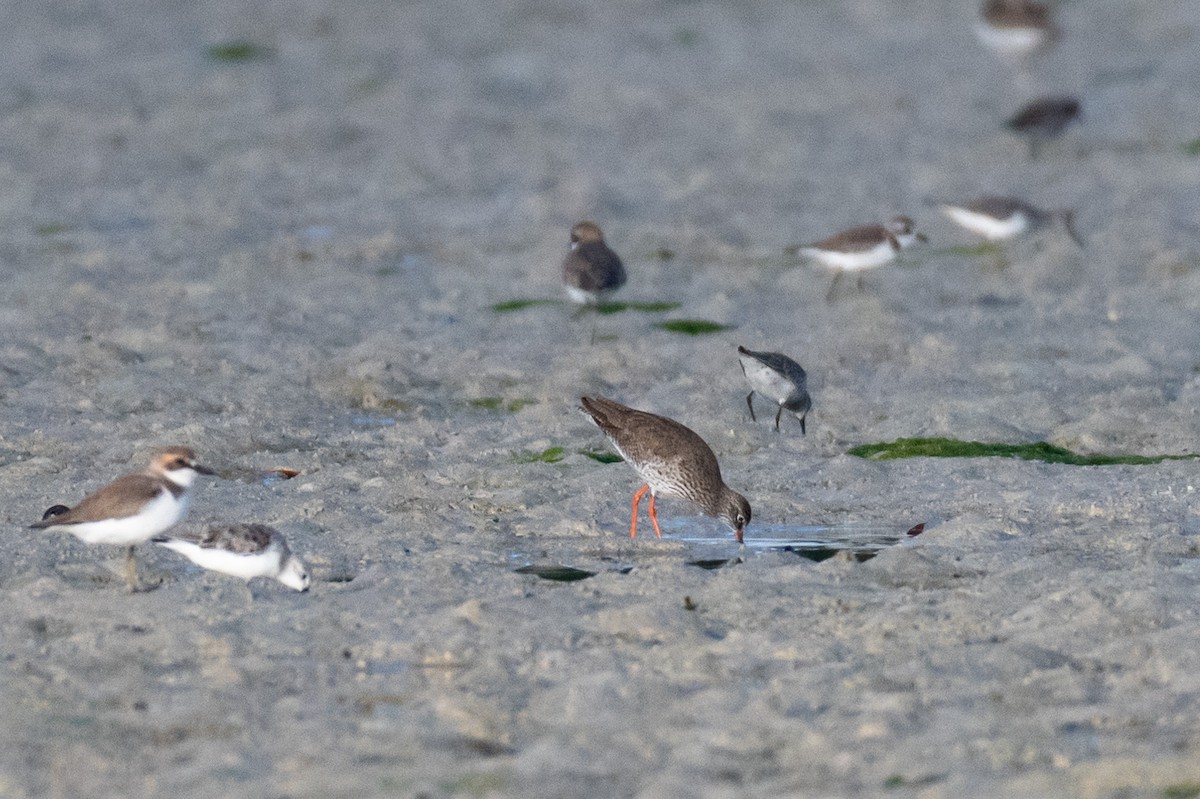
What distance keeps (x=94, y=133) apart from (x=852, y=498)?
12.5 meters

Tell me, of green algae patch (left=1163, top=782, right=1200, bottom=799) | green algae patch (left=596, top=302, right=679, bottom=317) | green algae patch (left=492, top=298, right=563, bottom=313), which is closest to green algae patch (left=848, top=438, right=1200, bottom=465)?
green algae patch (left=596, top=302, right=679, bottom=317)

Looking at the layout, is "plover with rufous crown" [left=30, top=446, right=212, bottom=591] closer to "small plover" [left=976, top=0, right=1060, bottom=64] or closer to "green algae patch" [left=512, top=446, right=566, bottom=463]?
"green algae patch" [left=512, top=446, right=566, bottom=463]

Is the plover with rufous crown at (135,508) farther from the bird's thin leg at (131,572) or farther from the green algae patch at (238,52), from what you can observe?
the green algae patch at (238,52)

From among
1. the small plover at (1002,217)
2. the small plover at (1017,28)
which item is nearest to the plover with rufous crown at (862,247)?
the small plover at (1002,217)

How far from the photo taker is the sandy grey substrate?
7.09 m

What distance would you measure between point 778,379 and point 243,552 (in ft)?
13.5

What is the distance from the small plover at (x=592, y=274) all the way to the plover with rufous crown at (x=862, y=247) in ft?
6.09

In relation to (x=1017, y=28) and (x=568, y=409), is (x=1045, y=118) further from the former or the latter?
(x=568, y=409)

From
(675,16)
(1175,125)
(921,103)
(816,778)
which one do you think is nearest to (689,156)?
(921,103)

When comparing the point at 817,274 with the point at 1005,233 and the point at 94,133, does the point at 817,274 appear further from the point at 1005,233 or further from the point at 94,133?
the point at 94,133

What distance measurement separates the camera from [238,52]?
77.6 ft

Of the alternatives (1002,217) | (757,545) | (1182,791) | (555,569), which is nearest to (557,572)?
(555,569)

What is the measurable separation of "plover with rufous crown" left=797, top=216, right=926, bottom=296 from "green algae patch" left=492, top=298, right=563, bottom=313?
7.03 ft

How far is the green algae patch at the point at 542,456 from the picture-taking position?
1080 centimetres
